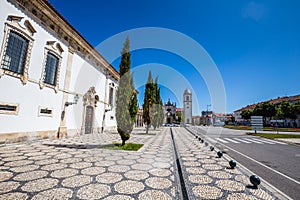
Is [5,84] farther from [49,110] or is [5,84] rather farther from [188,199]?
[188,199]

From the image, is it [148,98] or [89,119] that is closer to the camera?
[89,119]

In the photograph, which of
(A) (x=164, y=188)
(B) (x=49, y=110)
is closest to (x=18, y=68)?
(B) (x=49, y=110)

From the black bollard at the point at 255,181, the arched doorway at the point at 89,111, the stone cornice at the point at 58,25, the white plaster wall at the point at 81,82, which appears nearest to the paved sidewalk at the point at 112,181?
the black bollard at the point at 255,181

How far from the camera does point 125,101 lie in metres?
8.12

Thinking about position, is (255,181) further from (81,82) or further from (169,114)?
(169,114)

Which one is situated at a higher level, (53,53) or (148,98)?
(53,53)

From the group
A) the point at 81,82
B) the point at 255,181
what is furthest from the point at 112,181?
the point at 81,82

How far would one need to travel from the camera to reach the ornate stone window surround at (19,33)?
670 cm

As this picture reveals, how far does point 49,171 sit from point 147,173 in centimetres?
272

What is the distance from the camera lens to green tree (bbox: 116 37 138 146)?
8031mm

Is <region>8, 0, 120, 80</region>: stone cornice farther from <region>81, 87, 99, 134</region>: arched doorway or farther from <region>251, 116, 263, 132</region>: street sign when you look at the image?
<region>251, 116, 263, 132</region>: street sign

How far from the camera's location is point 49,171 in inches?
152

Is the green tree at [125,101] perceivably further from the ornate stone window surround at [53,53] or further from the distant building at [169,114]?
the distant building at [169,114]

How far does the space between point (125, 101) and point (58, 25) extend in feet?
24.1
